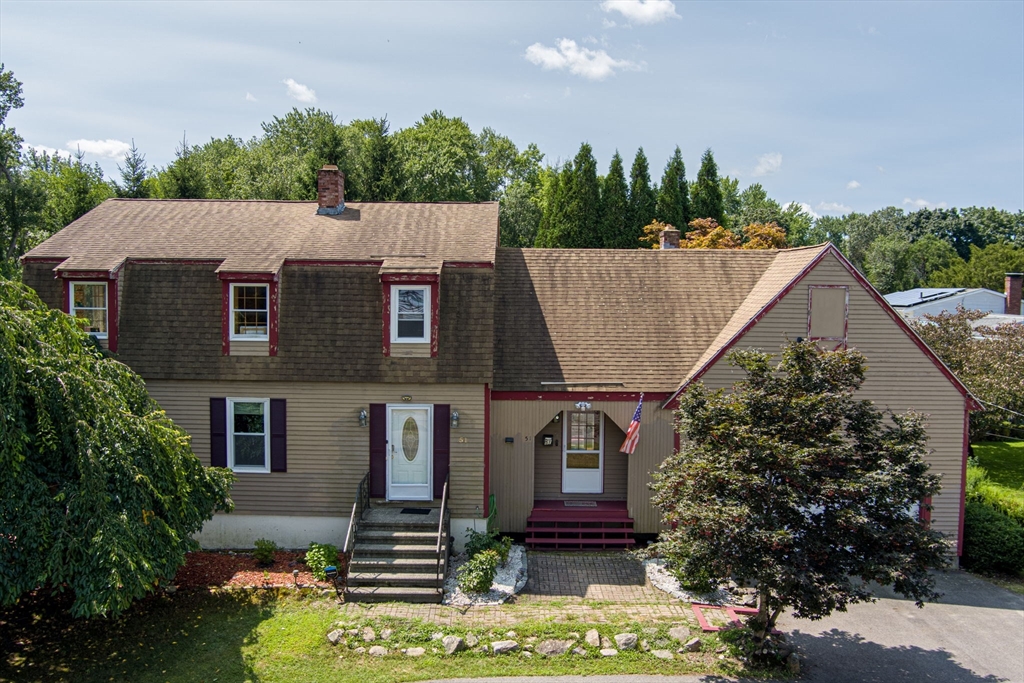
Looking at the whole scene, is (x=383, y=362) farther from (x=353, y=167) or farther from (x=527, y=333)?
(x=353, y=167)

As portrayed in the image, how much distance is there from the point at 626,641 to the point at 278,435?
28.1 feet

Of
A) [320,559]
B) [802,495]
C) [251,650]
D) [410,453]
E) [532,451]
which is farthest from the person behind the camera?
[532,451]

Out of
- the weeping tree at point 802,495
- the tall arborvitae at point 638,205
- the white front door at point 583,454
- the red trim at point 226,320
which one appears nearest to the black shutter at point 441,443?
the white front door at point 583,454

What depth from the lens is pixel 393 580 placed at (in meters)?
13.7

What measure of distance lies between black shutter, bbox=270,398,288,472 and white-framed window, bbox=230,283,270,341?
153cm

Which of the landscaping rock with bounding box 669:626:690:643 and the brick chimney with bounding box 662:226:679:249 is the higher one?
the brick chimney with bounding box 662:226:679:249

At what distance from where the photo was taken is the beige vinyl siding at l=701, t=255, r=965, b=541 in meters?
16.0

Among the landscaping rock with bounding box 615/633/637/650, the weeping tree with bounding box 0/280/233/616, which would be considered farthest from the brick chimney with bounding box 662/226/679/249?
the weeping tree with bounding box 0/280/233/616

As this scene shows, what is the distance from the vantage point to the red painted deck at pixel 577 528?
16422 millimetres

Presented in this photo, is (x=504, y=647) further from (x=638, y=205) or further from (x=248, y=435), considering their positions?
(x=638, y=205)

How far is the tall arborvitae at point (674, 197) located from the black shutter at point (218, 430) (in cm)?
3252

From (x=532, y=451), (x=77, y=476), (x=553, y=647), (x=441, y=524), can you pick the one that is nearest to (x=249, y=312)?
(x=77, y=476)

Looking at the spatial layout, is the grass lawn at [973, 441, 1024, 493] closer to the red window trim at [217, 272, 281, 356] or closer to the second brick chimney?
the second brick chimney

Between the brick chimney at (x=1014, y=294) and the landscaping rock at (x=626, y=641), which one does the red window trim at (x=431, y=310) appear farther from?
the brick chimney at (x=1014, y=294)
